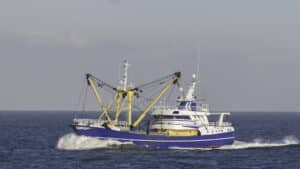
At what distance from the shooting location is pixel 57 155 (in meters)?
74.3

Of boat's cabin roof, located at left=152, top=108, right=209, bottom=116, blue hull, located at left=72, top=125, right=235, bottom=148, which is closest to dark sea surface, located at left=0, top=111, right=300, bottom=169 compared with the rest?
blue hull, located at left=72, top=125, right=235, bottom=148

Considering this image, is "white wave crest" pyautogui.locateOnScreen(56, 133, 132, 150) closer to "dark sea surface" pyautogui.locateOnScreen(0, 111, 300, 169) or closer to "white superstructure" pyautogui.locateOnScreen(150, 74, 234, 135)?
"dark sea surface" pyautogui.locateOnScreen(0, 111, 300, 169)

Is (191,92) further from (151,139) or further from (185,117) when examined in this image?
(151,139)

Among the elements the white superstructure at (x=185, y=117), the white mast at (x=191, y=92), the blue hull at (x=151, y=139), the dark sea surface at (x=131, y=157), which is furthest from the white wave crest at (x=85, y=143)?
the white mast at (x=191, y=92)

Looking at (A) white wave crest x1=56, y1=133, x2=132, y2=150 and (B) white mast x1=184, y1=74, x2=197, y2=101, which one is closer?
(A) white wave crest x1=56, y1=133, x2=132, y2=150

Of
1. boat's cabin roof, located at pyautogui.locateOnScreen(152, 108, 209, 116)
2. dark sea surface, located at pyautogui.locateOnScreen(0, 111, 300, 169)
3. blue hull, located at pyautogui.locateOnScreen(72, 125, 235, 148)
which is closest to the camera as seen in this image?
dark sea surface, located at pyautogui.locateOnScreen(0, 111, 300, 169)

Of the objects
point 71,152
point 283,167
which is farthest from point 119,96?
point 283,167

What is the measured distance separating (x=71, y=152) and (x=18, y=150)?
985cm

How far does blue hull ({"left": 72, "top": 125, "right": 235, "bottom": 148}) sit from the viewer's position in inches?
3027

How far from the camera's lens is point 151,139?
78.2m

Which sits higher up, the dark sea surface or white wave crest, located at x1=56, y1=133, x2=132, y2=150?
white wave crest, located at x1=56, y1=133, x2=132, y2=150

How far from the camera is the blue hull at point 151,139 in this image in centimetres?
7688

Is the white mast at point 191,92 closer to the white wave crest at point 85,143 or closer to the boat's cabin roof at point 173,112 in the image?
the boat's cabin roof at point 173,112

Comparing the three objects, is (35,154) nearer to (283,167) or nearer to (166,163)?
(166,163)
